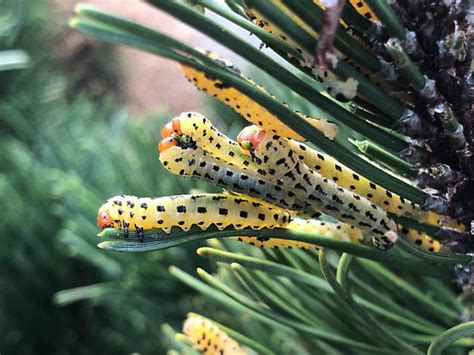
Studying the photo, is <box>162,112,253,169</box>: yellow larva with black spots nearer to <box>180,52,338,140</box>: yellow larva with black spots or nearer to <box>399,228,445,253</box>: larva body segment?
<box>180,52,338,140</box>: yellow larva with black spots

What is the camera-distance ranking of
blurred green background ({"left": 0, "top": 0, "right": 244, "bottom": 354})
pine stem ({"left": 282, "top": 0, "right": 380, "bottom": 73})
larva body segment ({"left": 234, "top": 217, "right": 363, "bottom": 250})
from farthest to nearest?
blurred green background ({"left": 0, "top": 0, "right": 244, "bottom": 354}), larva body segment ({"left": 234, "top": 217, "right": 363, "bottom": 250}), pine stem ({"left": 282, "top": 0, "right": 380, "bottom": 73})

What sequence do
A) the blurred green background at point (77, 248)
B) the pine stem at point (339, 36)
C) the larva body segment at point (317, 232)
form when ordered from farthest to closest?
the blurred green background at point (77, 248), the larva body segment at point (317, 232), the pine stem at point (339, 36)

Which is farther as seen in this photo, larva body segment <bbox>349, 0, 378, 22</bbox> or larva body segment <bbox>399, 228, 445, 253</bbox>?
larva body segment <bbox>399, 228, 445, 253</bbox>

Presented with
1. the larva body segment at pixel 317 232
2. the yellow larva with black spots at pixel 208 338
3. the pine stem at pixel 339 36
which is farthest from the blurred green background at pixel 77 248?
the pine stem at pixel 339 36

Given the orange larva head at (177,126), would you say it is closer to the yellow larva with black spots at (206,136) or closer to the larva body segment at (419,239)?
the yellow larva with black spots at (206,136)

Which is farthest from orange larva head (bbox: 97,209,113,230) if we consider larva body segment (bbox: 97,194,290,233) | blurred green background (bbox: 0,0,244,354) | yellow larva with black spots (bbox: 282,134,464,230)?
blurred green background (bbox: 0,0,244,354)

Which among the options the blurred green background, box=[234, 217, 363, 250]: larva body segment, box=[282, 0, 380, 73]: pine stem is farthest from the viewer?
the blurred green background
